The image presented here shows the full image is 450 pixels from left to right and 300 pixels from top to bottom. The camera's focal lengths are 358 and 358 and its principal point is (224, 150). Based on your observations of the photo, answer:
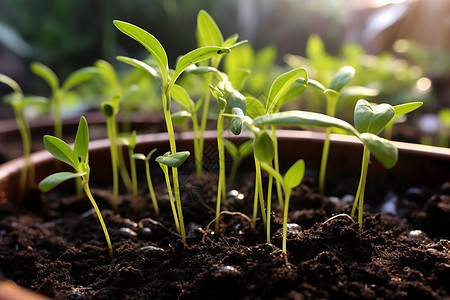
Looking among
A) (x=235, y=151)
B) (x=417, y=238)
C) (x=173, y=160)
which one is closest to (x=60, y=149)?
(x=173, y=160)

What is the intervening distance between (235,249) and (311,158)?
54 cm

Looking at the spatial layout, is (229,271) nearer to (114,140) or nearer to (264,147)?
(264,147)

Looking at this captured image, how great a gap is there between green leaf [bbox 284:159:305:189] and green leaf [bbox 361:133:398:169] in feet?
0.31

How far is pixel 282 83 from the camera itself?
618mm

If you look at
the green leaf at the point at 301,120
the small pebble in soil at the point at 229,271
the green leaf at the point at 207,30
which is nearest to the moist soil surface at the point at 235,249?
the small pebble in soil at the point at 229,271

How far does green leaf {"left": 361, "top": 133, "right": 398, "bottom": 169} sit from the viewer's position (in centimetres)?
45

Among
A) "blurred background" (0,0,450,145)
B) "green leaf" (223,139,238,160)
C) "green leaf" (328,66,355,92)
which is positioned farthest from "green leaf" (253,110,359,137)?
"blurred background" (0,0,450,145)

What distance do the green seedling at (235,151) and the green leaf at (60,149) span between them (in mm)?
359

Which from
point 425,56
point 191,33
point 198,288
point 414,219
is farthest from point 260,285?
point 191,33

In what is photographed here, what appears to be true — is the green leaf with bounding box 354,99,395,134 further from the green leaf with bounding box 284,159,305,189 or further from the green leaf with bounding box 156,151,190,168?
the green leaf with bounding box 156,151,190,168

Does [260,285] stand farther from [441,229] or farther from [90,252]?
[441,229]

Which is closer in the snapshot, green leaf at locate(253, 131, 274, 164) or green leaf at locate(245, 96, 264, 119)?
green leaf at locate(253, 131, 274, 164)

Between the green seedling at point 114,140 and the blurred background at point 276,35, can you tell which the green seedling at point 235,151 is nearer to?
the green seedling at point 114,140

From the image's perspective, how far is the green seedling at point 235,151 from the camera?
868mm
